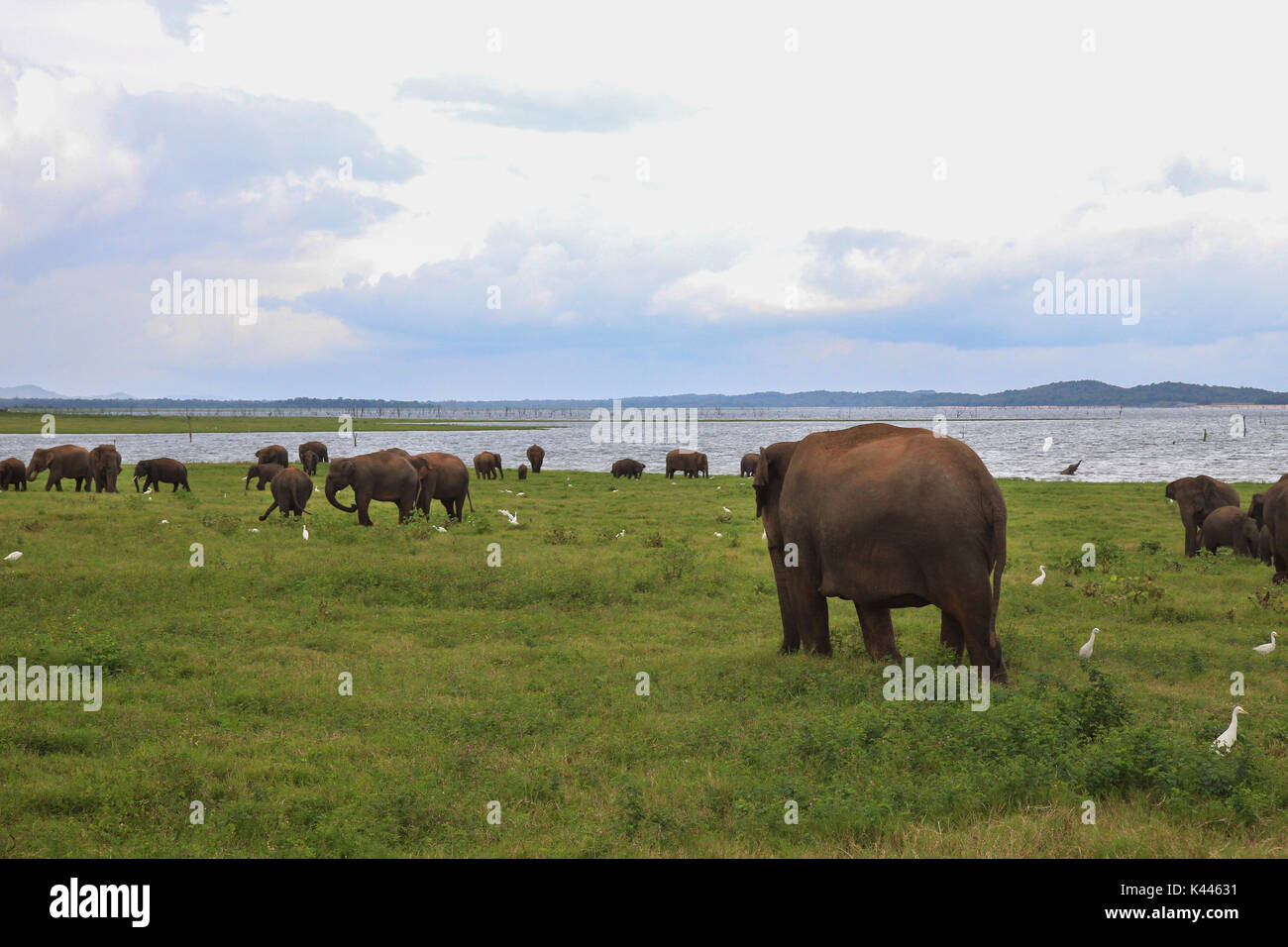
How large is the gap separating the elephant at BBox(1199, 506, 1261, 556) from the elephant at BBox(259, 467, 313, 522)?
78.9ft

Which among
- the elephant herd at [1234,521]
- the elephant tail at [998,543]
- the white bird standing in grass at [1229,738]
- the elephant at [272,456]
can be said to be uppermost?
the elephant at [272,456]

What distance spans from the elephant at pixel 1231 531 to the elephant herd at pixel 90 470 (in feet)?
119

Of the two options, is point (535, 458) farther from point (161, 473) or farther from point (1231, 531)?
point (1231, 531)

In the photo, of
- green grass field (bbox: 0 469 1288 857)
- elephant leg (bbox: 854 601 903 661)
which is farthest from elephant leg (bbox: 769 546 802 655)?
elephant leg (bbox: 854 601 903 661)

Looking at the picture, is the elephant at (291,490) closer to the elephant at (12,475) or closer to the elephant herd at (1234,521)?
the elephant at (12,475)

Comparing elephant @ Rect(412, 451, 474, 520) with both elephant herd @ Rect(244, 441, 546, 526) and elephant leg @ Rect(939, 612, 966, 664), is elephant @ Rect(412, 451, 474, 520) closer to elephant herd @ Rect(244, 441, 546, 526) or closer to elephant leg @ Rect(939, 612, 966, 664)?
elephant herd @ Rect(244, 441, 546, 526)

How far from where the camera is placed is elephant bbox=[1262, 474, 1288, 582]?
54.7ft

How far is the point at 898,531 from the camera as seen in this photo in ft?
33.4

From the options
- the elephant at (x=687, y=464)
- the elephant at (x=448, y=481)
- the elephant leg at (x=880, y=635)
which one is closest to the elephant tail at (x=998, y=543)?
the elephant leg at (x=880, y=635)

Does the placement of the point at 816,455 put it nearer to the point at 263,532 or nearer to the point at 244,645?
the point at 244,645

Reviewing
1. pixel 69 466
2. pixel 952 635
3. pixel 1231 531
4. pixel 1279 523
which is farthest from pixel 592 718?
pixel 69 466

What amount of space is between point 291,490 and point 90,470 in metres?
16.1

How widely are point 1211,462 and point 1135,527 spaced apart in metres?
51.9

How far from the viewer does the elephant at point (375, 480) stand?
25438mm
